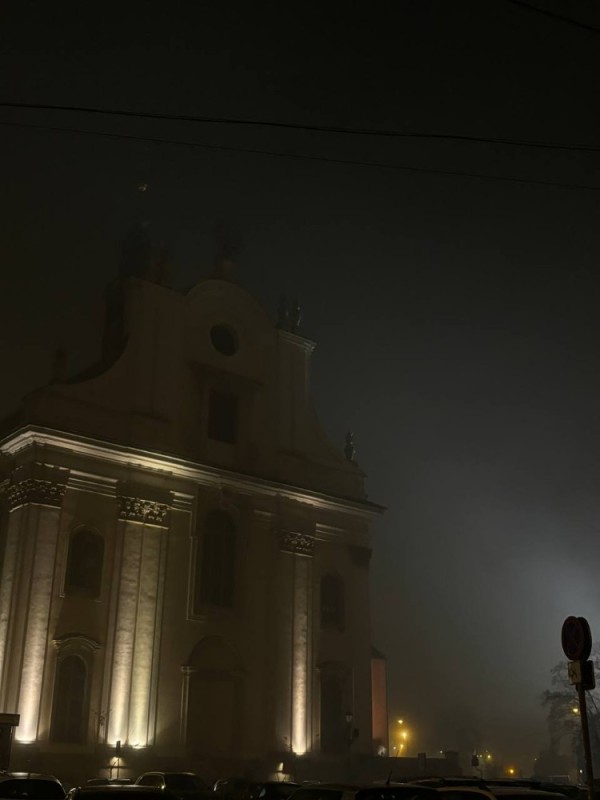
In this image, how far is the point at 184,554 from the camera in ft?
104

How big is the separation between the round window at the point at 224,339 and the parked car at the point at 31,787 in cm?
2215

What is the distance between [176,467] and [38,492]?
528 centimetres

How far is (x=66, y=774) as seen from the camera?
26.2 m

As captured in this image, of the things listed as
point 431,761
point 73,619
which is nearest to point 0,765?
point 73,619

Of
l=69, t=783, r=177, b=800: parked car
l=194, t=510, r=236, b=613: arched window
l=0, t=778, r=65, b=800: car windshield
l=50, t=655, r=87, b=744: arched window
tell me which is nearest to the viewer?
l=69, t=783, r=177, b=800: parked car

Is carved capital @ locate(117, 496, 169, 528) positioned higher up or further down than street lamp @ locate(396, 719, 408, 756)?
higher up

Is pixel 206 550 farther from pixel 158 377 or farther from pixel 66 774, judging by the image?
pixel 66 774

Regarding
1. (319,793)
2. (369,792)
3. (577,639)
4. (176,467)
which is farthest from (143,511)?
(577,639)

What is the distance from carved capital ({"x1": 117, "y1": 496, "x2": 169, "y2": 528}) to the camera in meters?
30.4

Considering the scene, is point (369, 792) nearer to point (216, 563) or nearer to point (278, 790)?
point (278, 790)

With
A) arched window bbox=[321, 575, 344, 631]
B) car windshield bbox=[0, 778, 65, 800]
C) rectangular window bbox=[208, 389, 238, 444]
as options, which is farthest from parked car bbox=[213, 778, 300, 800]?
rectangular window bbox=[208, 389, 238, 444]

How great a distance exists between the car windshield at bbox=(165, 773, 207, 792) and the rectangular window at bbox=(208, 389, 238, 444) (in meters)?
14.3

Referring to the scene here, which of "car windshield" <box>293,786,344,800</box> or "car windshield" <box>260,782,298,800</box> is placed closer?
"car windshield" <box>293,786,344,800</box>

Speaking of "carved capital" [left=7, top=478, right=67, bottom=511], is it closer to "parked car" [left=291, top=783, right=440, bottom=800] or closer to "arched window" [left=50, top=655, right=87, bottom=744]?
"arched window" [left=50, top=655, right=87, bottom=744]
